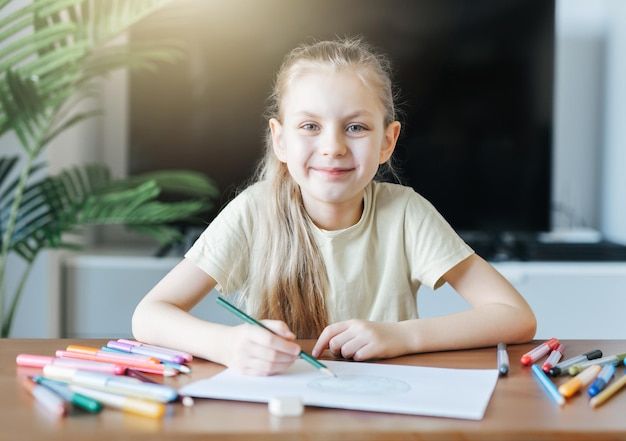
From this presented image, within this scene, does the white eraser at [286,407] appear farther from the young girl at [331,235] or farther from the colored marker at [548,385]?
the young girl at [331,235]

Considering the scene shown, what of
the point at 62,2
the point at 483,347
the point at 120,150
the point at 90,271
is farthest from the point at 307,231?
the point at 120,150

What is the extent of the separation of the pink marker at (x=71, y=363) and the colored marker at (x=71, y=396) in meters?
0.04

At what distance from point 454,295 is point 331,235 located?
4.20 feet

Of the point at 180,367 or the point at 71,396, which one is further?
the point at 180,367

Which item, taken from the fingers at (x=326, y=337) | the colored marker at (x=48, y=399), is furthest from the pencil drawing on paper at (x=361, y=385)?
the colored marker at (x=48, y=399)

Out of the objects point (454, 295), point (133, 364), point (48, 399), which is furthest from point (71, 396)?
point (454, 295)

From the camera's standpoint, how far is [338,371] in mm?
810

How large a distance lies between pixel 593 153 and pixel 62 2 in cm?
198

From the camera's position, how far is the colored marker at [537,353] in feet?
2.85

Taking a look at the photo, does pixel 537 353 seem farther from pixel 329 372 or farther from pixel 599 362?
pixel 329 372

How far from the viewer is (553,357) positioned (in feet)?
2.89

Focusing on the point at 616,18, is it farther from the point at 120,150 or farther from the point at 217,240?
the point at 217,240

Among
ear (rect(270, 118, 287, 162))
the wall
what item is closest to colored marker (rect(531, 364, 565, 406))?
ear (rect(270, 118, 287, 162))

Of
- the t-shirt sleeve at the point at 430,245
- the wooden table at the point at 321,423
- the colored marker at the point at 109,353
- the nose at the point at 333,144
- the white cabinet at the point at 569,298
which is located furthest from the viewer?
the white cabinet at the point at 569,298
